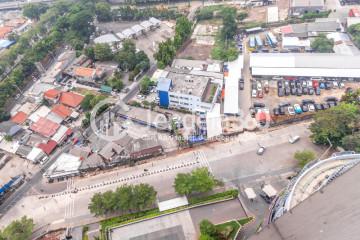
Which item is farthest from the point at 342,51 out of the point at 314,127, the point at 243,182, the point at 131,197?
the point at 131,197

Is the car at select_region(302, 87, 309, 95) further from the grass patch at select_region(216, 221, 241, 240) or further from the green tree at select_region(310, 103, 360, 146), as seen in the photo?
the grass patch at select_region(216, 221, 241, 240)

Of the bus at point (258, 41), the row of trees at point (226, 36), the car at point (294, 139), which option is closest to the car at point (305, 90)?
the car at point (294, 139)

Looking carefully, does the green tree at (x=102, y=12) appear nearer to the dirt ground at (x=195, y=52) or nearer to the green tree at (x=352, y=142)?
the dirt ground at (x=195, y=52)

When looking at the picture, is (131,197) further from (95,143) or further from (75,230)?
(95,143)

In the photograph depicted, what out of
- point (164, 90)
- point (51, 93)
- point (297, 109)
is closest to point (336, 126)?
point (297, 109)

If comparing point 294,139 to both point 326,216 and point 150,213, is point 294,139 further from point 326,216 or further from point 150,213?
point 150,213

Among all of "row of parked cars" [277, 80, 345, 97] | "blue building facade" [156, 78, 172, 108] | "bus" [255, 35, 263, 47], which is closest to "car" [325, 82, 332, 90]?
"row of parked cars" [277, 80, 345, 97]
